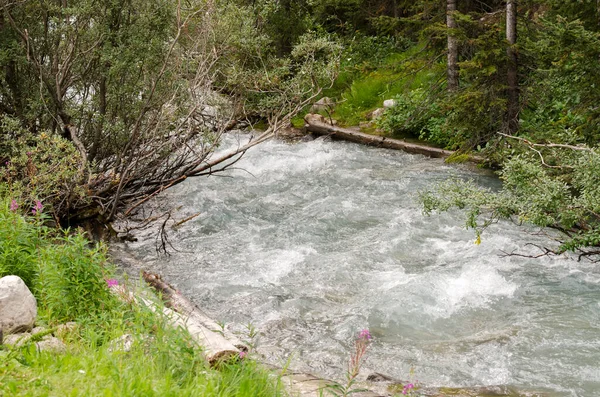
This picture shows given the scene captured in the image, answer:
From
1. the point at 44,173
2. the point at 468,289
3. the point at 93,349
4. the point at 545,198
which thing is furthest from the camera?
the point at 44,173

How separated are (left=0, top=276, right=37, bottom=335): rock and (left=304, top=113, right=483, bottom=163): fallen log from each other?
417 inches

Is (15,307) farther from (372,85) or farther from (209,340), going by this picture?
(372,85)

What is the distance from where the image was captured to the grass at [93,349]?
4.09 meters

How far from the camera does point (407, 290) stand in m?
8.34

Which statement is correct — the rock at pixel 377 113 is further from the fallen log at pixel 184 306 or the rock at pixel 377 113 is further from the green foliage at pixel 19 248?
the green foliage at pixel 19 248

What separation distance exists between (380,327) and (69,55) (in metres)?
6.28

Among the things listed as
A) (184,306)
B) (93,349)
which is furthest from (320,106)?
(93,349)

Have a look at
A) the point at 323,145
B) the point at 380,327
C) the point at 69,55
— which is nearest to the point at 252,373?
the point at 380,327

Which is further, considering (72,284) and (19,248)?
(19,248)

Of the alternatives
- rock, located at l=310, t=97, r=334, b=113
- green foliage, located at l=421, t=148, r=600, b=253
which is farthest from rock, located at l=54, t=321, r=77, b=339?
rock, located at l=310, t=97, r=334, b=113

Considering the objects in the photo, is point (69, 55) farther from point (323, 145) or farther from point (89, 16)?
point (323, 145)

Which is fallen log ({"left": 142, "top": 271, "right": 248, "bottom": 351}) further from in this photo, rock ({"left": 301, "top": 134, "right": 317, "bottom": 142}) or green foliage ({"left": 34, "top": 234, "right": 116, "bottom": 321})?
rock ({"left": 301, "top": 134, "right": 317, "bottom": 142})

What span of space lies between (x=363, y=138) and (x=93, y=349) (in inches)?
523

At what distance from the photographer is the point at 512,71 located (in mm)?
13594
